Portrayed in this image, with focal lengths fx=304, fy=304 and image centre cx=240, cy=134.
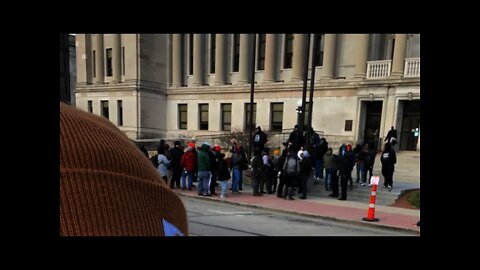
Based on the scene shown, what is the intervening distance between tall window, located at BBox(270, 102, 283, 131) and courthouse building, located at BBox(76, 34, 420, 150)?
8 centimetres

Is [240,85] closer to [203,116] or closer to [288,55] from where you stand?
[288,55]

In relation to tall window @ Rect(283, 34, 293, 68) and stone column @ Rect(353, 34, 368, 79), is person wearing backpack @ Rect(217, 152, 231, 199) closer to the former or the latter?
stone column @ Rect(353, 34, 368, 79)

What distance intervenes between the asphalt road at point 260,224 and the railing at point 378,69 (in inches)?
618

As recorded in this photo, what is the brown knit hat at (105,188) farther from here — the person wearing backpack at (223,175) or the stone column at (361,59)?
the stone column at (361,59)

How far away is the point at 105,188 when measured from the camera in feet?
2.94

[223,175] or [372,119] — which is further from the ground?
[372,119]

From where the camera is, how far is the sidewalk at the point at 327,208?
7457 millimetres

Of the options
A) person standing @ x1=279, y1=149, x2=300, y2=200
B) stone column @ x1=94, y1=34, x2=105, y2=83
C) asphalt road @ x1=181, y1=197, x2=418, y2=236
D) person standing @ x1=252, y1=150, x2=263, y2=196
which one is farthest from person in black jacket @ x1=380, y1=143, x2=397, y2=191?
stone column @ x1=94, y1=34, x2=105, y2=83

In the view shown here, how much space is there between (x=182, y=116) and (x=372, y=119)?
17.8 meters

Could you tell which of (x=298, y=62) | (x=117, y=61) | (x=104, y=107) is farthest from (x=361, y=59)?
(x=104, y=107)

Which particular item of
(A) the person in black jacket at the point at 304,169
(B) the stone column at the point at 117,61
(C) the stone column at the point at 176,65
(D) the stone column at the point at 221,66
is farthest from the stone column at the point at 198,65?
(A) the person in black jacket at the point at 304,169

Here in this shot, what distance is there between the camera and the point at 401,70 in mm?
19078
